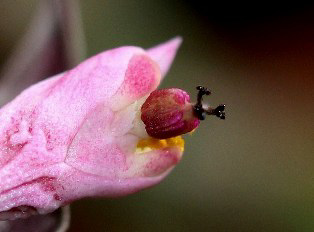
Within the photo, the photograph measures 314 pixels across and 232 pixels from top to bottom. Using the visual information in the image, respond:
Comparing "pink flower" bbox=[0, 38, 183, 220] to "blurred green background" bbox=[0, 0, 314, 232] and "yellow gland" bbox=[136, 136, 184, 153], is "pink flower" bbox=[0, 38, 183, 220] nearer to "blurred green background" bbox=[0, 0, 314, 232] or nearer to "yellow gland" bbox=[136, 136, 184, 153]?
"yellow gland" bbox=[136, 136, 184, 153]

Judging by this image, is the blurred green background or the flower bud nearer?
the flower bud

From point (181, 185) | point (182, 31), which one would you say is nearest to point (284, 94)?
point (182, 31)

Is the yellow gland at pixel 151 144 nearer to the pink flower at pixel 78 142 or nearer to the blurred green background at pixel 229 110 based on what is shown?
the pink flower at pixel 78 142

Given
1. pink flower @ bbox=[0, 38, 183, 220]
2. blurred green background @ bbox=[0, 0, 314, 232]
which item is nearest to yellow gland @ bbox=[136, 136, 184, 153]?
pink flower @ bbox=[0, 38, 183, 220]

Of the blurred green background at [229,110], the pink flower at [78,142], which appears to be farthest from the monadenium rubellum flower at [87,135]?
the blurred green background at [229,110]

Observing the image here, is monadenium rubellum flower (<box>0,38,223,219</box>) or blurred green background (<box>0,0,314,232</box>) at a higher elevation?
blurred green background (<box>0,0,314,232</box>)

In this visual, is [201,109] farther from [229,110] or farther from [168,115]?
[229,110]

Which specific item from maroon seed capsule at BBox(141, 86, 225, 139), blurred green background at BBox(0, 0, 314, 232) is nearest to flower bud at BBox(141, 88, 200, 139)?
maroon seed capsule at BBox(141, 86, 225, 139)

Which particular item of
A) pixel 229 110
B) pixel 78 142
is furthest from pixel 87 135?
pixel 229 110
